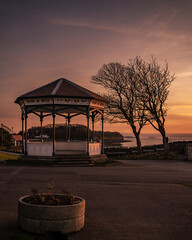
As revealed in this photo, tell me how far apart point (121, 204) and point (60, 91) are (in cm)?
1553

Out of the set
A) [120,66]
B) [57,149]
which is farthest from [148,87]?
A: [57,149]

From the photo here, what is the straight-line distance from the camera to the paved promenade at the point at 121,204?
24.0ft

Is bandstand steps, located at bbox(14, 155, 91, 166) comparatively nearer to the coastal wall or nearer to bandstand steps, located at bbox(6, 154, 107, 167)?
bandstand steps, located at bbox(6, 154, 107, 167)

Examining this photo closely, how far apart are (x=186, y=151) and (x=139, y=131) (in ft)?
34.4

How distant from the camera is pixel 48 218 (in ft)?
22.9

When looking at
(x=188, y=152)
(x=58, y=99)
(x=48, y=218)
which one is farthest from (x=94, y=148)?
(x=48, y=218)

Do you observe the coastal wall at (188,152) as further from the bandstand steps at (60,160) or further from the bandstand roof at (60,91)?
the bandstand roof at (60,91)

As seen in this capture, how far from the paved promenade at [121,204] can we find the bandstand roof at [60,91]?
864cm

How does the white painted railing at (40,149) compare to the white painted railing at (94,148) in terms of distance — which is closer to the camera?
the white painted railing at (40,149)

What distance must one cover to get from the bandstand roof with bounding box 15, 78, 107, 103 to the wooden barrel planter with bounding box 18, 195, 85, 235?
16748 millimetres

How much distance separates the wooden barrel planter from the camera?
22.9 feet

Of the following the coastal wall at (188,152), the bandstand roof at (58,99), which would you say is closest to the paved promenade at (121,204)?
the bandstand roof at (58,99)

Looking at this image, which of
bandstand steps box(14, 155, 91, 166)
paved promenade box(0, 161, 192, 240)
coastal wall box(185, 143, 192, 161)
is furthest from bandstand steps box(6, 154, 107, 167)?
coastal wall box(185, 143, 192, 161)

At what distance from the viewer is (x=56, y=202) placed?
745 cm
